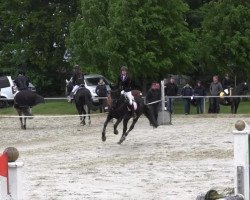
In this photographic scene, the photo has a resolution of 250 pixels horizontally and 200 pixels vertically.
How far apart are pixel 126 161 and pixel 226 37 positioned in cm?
2341

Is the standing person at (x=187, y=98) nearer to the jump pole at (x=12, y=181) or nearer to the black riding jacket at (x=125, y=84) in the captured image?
the black riding jacket at (x=125, y=84)

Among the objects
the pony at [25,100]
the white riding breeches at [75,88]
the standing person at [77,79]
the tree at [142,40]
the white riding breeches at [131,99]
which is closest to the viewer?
the white riding breeches at [131,99]

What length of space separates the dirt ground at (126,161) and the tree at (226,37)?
39.2 feet

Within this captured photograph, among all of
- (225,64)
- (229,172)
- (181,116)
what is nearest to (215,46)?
(225,64)

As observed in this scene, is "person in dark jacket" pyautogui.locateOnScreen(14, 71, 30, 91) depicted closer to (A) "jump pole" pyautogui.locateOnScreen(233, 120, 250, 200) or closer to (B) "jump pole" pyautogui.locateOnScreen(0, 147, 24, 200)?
(A) "jump pole" pyautogui.locateOnScreen(233, 120, 250, 200)

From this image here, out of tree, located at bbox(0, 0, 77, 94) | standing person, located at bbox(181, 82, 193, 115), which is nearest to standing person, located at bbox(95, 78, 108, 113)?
standing person, located at bbox(181, 82, 193, 115)

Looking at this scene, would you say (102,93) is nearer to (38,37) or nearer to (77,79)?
(77,79)

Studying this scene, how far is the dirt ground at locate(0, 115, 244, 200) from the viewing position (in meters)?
12.8

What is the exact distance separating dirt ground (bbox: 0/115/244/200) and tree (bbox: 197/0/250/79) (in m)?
11.9

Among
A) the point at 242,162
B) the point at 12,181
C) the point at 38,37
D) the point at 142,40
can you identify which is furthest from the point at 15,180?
the point at 38,37

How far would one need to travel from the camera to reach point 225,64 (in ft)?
132

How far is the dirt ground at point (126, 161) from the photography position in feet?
42.1

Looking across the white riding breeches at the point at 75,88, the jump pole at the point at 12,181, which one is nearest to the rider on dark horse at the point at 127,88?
the white riding breeches at the point at 75,88

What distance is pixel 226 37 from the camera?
3928 cm
